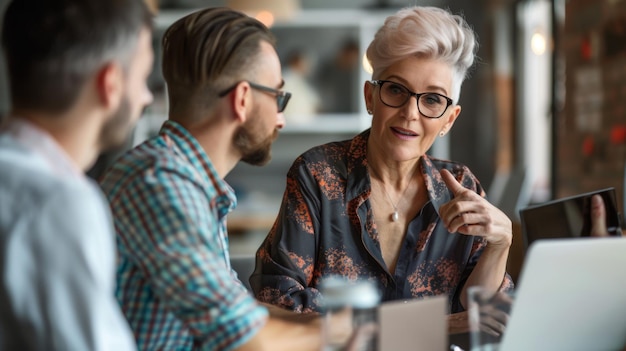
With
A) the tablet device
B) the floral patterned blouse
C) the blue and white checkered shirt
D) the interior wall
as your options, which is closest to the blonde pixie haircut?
the floral patterned blouse

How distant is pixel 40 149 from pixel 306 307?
875 millimetres

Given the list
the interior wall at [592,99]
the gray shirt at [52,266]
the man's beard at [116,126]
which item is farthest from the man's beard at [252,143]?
the interior wall at [592,99]

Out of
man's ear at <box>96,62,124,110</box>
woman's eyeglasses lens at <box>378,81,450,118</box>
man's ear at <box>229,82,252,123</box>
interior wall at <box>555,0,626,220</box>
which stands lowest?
interior wall at <box>555,0,626,220</box>

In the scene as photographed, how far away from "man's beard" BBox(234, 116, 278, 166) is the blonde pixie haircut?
1.66 feet

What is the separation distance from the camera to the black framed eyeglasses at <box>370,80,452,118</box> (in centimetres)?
→ 177

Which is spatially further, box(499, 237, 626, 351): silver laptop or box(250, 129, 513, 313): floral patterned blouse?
box(250, 129, 513, 313): floral patterned blouse

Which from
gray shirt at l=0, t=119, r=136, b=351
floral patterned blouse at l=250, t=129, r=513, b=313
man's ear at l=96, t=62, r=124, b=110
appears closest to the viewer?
gray shirt at l=0, t=119, r=136, b=351

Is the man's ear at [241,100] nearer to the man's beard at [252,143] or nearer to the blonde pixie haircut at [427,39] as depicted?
the man's beard at [252,143]

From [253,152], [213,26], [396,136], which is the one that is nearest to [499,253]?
[396,136]

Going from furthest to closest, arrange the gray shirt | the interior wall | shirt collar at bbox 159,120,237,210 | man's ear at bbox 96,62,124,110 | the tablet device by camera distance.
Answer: the interior wall, the tablet device, shirt collar at bbox 159,120,237,210, man's ear at bbox 96,62,124,110, the gray shirt

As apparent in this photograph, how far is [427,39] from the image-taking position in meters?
1.75

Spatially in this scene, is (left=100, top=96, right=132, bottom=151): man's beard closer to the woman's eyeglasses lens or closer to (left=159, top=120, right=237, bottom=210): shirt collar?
(left=159, top=120, right=237, bottom=210): shirt collar

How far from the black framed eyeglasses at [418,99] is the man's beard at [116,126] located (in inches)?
35.6

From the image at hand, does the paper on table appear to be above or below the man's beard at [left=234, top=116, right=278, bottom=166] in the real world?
below
